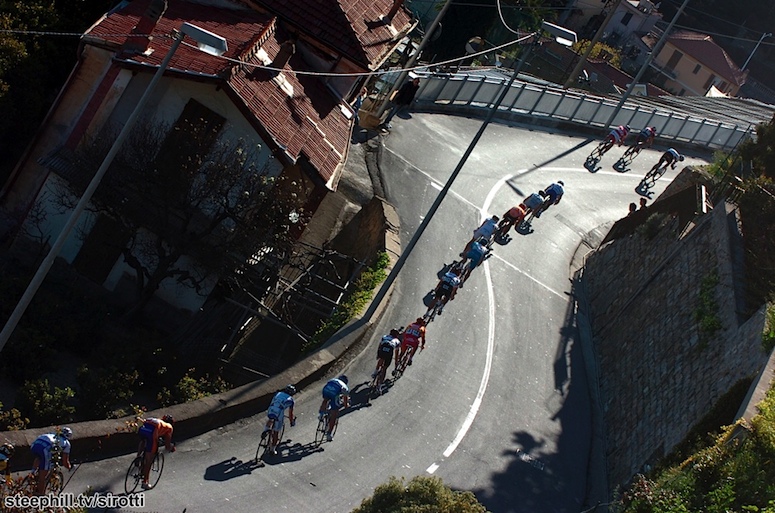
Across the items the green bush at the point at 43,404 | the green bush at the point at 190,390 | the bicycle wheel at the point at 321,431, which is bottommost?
the green bush at the point at 43,404

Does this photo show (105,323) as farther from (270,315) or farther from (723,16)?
(723,16)

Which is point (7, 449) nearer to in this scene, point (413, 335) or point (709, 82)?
point (413, 335)

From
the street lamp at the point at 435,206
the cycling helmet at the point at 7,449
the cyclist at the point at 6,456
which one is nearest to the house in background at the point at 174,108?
the street lamp at the point at 435,206

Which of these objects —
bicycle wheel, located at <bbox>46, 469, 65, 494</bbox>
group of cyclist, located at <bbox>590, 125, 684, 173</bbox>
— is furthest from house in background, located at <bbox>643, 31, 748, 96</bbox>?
bicycle wheel, located at <bbox>46, 469, 65, 494</bbox>

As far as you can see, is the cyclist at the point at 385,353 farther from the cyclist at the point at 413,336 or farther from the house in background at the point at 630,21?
the house in background at the point at 630,21

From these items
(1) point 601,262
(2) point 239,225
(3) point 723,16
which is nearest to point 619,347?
(1) point 601,262

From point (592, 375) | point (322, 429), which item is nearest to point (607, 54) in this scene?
point (592, 375)

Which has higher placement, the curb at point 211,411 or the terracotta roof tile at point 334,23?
the terracotta roof tile at point 334,23
